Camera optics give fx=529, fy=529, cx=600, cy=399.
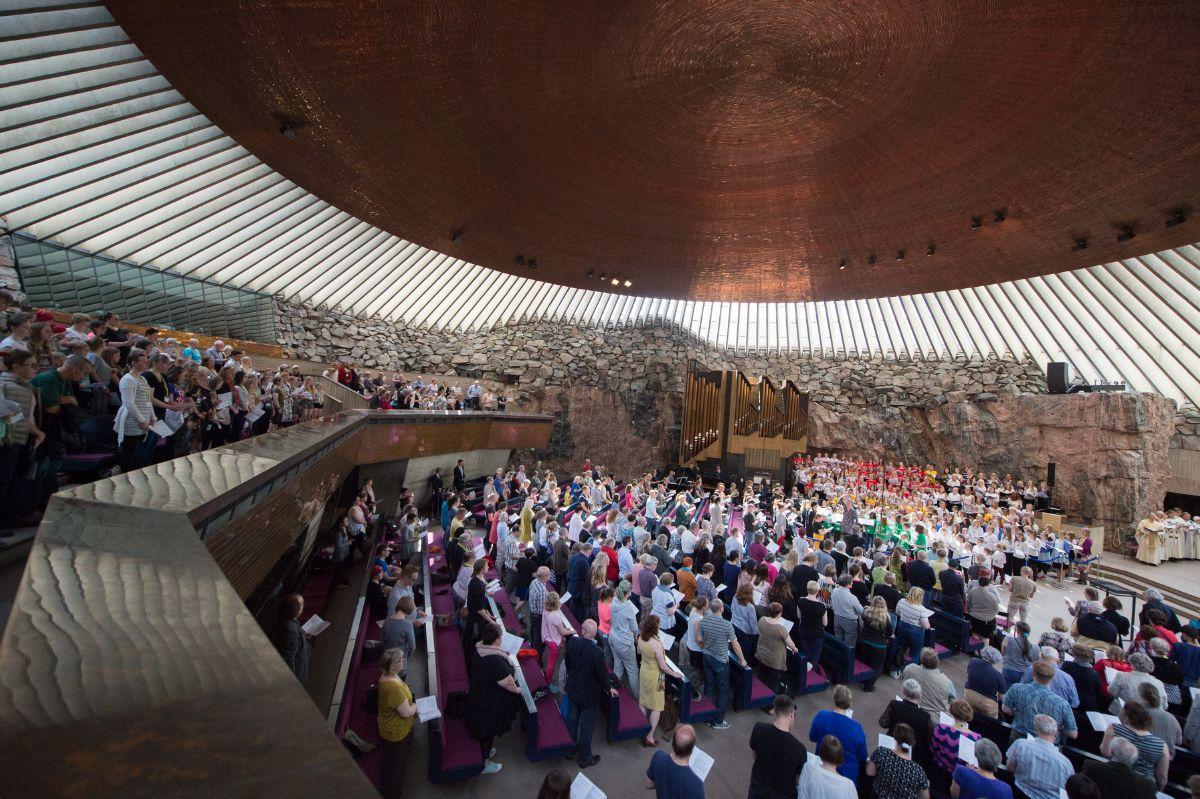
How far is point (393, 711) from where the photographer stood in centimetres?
384

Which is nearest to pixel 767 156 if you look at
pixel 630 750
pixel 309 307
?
pixel 630 750

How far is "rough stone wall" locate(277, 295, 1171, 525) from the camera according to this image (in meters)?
18.6

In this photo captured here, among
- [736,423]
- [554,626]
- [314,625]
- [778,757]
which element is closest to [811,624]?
[778,757]

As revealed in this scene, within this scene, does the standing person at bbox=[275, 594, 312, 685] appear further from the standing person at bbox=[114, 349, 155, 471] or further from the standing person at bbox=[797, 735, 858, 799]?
the standing person at bbox=[797, 735, 858, 799]

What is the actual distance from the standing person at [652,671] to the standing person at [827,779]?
69.5 inches

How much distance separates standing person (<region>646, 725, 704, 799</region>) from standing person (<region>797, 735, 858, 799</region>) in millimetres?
699

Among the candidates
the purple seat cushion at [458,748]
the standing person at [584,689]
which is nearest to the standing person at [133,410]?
the purple seat cushion at [458,748]

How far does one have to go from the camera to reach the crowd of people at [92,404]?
3.38 m

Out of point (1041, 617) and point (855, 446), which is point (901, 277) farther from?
point (855, 446)

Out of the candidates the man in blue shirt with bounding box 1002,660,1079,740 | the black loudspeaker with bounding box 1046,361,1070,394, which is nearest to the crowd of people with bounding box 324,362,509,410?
the man in blue shirt with bounding box 1002,660,1079,740

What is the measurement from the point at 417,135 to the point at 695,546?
27.3 feet

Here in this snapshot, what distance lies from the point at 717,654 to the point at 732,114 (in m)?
8.19

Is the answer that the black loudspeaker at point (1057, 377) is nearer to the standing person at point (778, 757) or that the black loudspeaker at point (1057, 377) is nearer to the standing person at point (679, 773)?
the standing person at point (778, 757)

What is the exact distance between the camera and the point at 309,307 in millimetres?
18266
